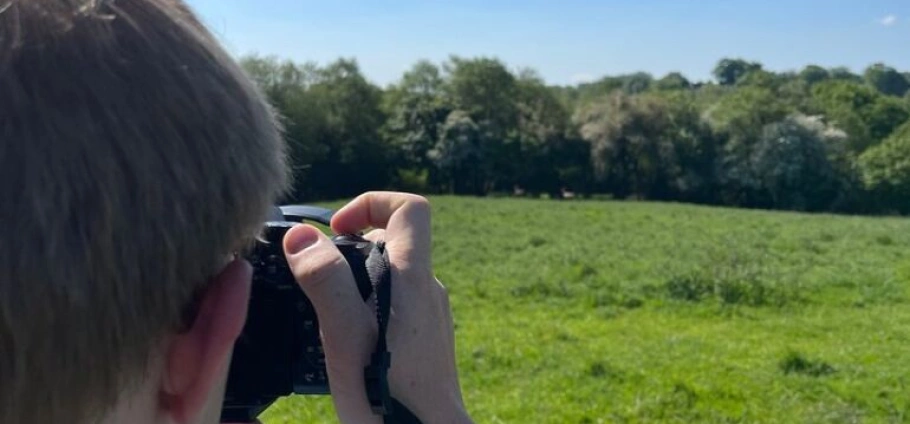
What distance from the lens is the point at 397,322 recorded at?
1337mm

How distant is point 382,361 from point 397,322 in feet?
0.18

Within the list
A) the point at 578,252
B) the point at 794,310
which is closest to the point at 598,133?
the point at 578,252

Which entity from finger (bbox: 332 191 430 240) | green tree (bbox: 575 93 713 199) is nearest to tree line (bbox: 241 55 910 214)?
green tree (bbox: 575 93 713 199)

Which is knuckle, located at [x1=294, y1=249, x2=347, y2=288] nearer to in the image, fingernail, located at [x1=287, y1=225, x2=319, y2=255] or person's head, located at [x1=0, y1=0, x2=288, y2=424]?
fingernail, located at [x1=287, y1=225, x2=319, y2=255]

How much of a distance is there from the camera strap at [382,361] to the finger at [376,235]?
4.7 inches

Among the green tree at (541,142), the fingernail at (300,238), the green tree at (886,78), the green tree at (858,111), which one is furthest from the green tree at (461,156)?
the green tree at (886,78)

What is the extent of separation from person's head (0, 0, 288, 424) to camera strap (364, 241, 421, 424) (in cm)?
27

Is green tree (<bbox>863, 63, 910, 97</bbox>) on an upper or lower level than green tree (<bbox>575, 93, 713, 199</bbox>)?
upper

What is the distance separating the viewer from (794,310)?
13125 mm

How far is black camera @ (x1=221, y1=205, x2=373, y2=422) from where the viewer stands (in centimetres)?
135

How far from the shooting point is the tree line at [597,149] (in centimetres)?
4803

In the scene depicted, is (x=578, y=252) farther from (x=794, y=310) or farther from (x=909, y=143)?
(x=909, y=143)

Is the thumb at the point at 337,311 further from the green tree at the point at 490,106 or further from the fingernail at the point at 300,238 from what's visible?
the green tree at the point at 490,106

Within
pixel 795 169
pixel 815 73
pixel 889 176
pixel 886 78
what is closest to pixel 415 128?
pixel 795 169
